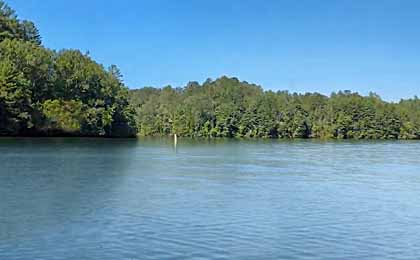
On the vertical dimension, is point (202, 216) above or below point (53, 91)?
below

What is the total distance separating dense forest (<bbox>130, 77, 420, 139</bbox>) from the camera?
151750mm

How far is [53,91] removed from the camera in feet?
326

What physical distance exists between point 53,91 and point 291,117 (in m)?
72.7

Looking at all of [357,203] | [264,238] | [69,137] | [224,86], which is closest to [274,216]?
[264,238]

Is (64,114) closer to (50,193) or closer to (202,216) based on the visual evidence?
(50,193)

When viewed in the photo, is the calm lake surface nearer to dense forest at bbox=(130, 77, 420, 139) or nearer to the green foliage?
the green foliage

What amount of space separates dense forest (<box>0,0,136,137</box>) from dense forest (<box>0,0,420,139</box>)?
0.46 ft

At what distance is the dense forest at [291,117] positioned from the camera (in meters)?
152

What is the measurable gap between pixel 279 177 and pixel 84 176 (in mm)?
11262

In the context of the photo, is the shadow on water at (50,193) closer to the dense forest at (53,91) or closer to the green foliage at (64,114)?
the dense forest at (53,91)

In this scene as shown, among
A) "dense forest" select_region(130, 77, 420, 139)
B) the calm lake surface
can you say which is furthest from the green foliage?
the calm lake surface

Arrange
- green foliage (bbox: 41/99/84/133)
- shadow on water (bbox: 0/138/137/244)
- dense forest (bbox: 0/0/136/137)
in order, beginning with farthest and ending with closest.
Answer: green foliage (bbox: 41/99/84/133), dense forest (bbox: 0/0/136/137), shadow on water (bbox: 0/138/137/244)

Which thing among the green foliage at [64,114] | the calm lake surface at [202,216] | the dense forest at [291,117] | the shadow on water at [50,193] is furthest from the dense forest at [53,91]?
the calm lake surface at [202,216]

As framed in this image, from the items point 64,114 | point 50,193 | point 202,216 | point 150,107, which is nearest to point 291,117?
point 150,107
